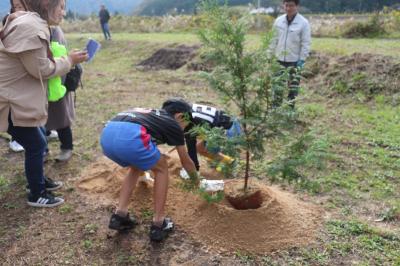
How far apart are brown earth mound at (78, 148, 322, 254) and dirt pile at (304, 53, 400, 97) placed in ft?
14.0

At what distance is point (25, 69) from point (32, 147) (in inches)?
25.7

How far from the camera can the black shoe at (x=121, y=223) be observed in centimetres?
320

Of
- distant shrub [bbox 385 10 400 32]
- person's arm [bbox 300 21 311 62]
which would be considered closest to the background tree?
person's arm [bbox 300 21 311 62]

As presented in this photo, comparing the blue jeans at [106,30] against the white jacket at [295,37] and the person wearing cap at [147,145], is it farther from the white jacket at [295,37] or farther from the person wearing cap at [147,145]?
the person wearing cap at [147,145]

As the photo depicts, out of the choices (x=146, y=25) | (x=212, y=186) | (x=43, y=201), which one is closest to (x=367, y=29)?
(x=212, y=186)

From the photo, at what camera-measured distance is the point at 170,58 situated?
12695 mm

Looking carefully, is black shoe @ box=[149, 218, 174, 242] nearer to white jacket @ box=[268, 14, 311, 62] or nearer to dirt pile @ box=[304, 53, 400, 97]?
white jacket @ box=[268, 14, 311, 62]

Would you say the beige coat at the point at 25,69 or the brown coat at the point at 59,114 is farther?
the brown coat at the point at 59,114

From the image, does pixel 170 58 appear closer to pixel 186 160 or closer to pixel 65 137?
pixel 65 137

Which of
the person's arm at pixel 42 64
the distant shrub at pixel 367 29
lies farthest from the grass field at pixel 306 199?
the distant shrub at pixel 367 29

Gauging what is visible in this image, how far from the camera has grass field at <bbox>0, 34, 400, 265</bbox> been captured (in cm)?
307

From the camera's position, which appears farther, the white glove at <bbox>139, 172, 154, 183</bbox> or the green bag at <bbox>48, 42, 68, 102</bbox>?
the white glove at <bbox>139, 172, 154, 183</bbox>

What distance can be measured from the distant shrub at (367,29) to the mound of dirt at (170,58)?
15.8ft

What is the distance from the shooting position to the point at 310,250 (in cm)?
314
